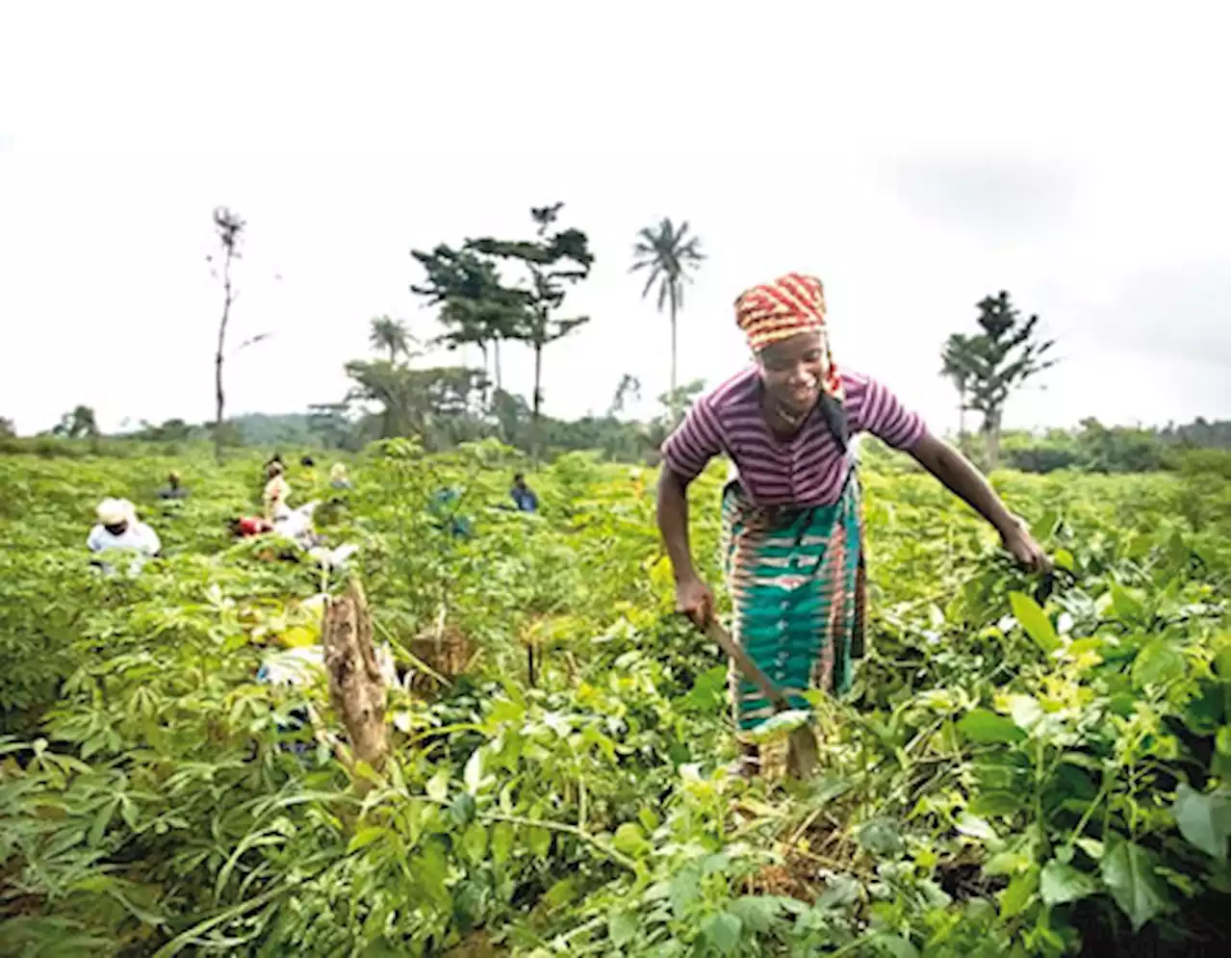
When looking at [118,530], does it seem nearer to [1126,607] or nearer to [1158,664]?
[1126,607]

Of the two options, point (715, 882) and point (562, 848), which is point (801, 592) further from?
point (715, 882)

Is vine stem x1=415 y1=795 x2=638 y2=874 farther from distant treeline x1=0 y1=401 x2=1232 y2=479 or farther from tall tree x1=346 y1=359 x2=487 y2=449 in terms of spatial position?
tall tree x1=346 y1=359 x2=487 y2=449

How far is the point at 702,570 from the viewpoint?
4469mm

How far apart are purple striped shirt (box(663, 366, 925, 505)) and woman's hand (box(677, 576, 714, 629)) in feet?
0.91

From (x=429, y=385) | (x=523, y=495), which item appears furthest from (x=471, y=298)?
(x=523, y=495)

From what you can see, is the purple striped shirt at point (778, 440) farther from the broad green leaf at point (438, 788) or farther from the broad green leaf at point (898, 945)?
the broad green leaf at point (898, 945)

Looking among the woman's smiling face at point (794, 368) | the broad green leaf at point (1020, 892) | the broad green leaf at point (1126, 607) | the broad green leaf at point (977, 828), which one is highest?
the woman's smiling face at point (794, 368)

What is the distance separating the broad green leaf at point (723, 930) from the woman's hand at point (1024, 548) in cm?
131

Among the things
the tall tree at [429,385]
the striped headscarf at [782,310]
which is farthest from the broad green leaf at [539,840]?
the tall tree at [429,385]

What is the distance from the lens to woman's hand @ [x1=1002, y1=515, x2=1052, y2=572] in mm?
2174

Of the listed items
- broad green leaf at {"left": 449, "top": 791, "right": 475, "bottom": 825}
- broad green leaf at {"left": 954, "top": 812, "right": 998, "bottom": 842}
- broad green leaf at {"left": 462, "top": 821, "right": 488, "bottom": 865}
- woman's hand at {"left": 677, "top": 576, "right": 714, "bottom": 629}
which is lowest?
broad green leaf at {"left": 462, "top": 821, "right": 488, "bottom": 865}

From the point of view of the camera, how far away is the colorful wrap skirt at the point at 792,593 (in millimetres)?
2543

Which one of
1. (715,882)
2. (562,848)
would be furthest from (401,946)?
(715,882)

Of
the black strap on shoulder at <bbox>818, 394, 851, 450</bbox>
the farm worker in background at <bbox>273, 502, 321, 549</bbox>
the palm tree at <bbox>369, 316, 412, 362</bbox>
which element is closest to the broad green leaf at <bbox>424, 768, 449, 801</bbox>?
the black strap on shoulder at <bbox>818, 394, 851, 450</bbox>
